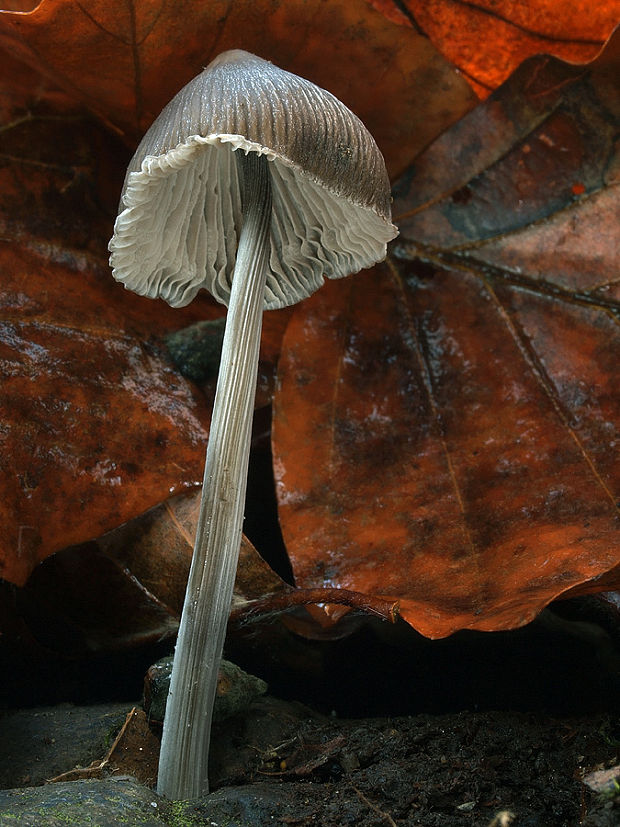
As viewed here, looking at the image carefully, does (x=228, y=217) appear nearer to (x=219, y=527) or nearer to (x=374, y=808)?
(x=219, y=527)

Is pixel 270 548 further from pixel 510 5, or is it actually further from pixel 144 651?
pixel 510 5

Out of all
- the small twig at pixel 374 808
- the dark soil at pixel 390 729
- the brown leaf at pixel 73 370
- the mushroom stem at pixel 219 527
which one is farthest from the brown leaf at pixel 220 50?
the small twig at pixel 374 808

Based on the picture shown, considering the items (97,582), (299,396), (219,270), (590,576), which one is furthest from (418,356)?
(97,582)

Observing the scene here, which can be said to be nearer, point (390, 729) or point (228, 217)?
point (390, 729)

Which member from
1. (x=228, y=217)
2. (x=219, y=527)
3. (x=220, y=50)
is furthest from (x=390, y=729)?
(x=220, y=50)

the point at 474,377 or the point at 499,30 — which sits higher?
the point at 499,30

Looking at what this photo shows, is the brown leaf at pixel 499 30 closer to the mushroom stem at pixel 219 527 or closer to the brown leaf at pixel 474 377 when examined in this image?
the brown leaf at pixel 474 377
